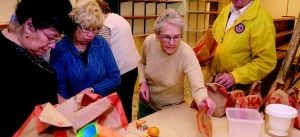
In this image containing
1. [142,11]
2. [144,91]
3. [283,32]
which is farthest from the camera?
[142,11]

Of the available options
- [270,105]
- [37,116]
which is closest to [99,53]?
[37,116]

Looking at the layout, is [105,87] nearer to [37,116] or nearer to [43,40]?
[43,40]

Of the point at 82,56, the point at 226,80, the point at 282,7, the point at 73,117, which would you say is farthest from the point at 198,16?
the point at 73,117

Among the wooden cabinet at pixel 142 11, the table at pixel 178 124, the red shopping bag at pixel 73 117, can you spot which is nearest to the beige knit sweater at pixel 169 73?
the table at pixel 178 124

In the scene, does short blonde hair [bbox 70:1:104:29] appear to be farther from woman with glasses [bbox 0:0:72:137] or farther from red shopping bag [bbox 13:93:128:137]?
red shopping bag [bbox 13:93:128:137]

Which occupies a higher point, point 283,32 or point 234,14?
point 234,14

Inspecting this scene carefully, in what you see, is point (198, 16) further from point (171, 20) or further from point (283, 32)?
point (171, 20)

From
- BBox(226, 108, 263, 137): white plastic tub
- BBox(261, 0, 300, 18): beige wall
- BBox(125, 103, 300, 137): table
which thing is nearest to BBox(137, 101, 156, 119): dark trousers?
BBox(125, 103, 300, 137): table

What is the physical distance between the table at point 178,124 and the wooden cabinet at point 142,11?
12.5 ft

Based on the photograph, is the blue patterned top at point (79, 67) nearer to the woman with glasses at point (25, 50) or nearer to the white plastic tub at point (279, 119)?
the woman with glasses at point (25, 50)

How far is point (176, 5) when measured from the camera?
679 cm

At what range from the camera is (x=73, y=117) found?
3.69 ft

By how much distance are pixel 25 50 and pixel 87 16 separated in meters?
0.49

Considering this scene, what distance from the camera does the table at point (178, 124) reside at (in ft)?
5.27
